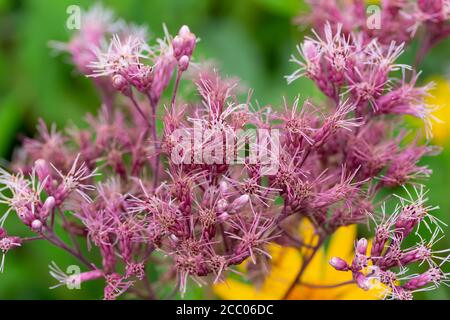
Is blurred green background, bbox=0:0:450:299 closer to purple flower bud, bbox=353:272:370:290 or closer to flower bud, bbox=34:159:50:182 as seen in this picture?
flower bud, bbox=34:159:50:182

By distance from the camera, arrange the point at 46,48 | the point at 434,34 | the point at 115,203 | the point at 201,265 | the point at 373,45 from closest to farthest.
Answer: the point at 201,265 → the point at 115,203 → the point at 373,45 → the point at 434,34 → the point at 46,48

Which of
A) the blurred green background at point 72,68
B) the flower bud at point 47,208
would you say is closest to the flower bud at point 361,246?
the flower bud at point 47,208

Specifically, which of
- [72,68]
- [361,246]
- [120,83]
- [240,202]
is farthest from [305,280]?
[72,68]

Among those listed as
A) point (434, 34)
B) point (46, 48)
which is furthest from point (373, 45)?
point (46, 48)

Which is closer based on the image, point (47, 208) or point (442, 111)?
point (47, 208)

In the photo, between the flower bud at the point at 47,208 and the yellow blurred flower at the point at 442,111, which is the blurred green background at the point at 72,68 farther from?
the flower bud at the point at 47,208

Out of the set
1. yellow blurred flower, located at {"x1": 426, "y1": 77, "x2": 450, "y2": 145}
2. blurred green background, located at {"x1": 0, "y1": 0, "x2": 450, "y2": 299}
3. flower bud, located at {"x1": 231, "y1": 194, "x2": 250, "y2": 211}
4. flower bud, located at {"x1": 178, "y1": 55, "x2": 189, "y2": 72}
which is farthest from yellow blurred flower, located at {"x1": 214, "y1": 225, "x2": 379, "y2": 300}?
yellow blurred flower, located at {"x1": 426, "y1": 77, "x2": 450, "y2": 145}

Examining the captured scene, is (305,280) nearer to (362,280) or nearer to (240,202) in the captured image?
(362,280)
